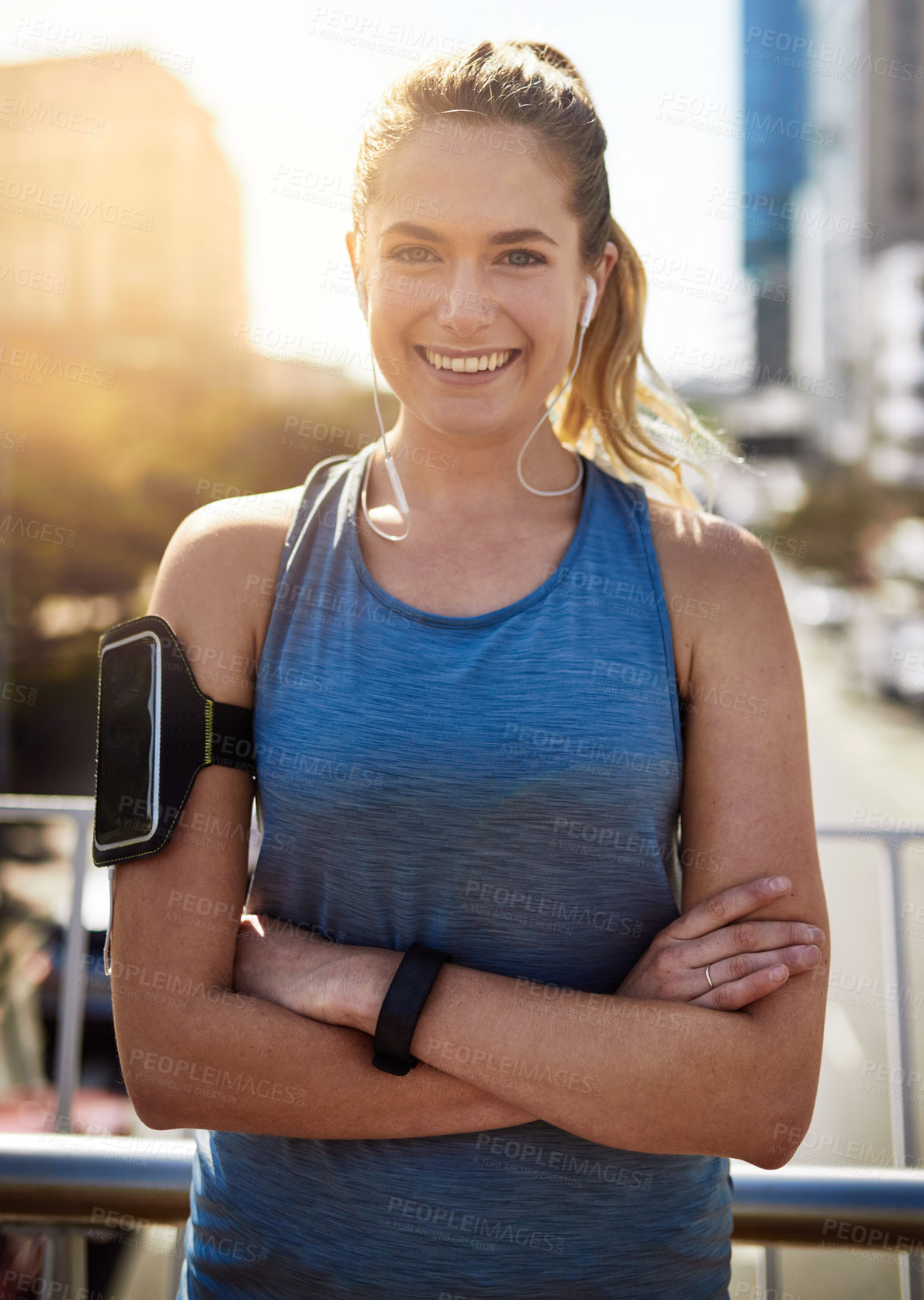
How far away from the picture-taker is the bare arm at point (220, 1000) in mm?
1321

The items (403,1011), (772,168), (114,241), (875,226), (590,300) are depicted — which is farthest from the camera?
(772,168)

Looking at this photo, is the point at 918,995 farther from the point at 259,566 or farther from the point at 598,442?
the point at 259,566

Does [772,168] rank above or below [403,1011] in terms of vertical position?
above

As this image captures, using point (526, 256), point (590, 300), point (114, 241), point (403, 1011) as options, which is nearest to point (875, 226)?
point (114, 241)

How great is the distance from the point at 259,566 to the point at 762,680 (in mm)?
743

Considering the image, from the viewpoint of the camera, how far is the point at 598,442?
183 centimetres

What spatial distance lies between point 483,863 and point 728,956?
13.9 inches

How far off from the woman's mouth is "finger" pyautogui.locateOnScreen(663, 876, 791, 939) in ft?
2.63

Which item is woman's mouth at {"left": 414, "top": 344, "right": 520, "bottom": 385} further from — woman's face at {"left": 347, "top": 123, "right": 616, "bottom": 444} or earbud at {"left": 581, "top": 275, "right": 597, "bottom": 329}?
earbud at {"left": 581, "top": 275, "right": 597, "bottom": 329}

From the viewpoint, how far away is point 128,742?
1.43 m

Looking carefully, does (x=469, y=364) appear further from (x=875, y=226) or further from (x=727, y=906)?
(x=875, y=226)

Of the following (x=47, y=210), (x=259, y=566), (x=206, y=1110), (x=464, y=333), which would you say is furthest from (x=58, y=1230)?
(x=47, y=210)

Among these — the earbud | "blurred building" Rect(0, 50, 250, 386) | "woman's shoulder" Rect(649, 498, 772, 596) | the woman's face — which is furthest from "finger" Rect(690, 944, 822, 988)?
"blurred building" Rect(0, 50, 250, 386)

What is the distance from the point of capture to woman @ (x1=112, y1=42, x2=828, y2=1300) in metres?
1.32
